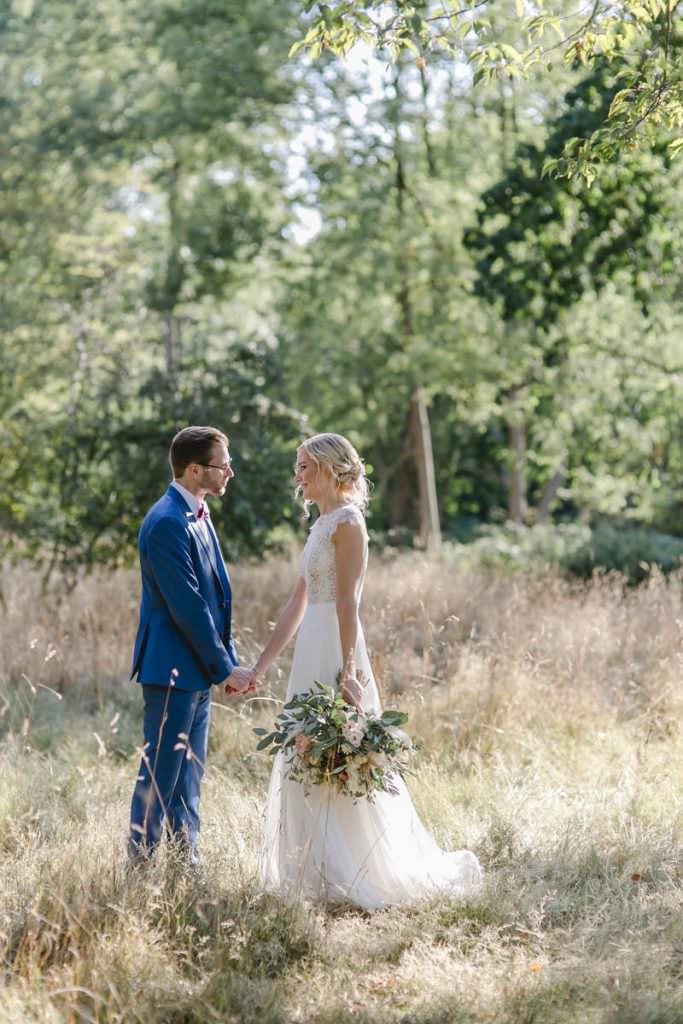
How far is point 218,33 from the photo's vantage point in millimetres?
16000

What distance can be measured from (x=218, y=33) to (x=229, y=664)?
1362cm

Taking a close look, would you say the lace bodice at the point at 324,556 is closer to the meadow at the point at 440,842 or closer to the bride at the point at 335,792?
the bride at the point at 335,792

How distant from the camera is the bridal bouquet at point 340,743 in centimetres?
459

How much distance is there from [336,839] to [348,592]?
111 cm

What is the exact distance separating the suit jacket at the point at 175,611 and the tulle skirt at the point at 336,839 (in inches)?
17.1

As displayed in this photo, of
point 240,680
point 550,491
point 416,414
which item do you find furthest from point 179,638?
point 550,491

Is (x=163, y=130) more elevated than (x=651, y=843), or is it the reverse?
(x=163, y=130)

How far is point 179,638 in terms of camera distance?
15.5 feet

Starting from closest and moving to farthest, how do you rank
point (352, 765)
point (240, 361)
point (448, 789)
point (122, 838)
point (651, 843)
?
point (352, 765)
point (122, 838)
point (651, 843)
point (448, 789)
point (240, 361)

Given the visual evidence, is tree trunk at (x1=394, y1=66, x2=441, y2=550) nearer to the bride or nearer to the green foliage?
the green foliage

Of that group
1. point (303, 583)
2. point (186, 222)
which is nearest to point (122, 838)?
point (303, 583)

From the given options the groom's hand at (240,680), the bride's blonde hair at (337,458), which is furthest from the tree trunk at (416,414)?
the groom's hand at (240,680)

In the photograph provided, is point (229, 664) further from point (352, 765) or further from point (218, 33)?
point (218, 33)

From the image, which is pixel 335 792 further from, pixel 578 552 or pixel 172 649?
pixel 578 552
